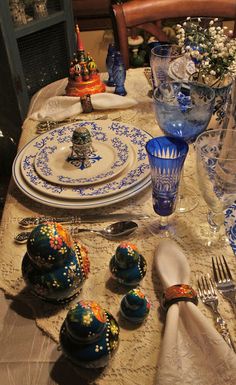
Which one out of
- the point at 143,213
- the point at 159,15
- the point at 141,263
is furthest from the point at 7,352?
the point at 159,15

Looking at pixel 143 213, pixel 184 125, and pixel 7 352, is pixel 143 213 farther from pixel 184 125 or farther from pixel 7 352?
pixel 7 352

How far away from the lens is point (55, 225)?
1.69 ft

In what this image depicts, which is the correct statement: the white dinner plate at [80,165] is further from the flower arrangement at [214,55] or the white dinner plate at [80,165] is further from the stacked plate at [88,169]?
the flower arrangement at [214,55]

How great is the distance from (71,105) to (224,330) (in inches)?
29.8

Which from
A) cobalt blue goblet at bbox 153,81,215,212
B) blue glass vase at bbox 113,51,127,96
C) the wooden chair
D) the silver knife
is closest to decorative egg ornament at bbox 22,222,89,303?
the silver knife

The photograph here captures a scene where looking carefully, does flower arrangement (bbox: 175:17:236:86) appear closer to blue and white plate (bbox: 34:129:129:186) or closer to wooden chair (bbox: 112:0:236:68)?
blue and white plate (bbox: 34:129:129:186)

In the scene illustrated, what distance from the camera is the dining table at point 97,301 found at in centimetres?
48

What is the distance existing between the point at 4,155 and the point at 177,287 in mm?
1627

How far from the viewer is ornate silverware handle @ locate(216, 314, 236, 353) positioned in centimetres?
48

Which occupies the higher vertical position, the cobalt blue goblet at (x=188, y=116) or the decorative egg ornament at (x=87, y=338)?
the cobalt blue goblet at (x=188, y=116)

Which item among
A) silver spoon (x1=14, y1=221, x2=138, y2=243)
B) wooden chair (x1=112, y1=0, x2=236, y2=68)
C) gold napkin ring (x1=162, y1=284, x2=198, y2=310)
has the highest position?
wooden chair (x1=112, y1=0, x2=236, y2=68)

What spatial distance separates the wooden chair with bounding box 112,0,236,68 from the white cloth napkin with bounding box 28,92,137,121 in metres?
0.42

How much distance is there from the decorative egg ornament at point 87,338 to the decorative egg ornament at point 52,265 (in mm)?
66

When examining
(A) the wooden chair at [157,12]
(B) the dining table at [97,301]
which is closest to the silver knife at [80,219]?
(B) the dining table at [97,301]
